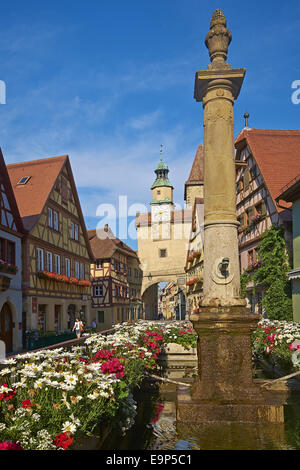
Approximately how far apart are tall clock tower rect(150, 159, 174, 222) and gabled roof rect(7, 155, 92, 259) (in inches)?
1270

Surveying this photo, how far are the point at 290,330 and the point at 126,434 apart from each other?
5152 millimetres

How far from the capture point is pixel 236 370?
6.51 m

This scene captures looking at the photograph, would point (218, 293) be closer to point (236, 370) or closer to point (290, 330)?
point (236, 370)

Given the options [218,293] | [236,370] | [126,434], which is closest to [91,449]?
[126,434]

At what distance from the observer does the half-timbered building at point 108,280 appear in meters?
36.6

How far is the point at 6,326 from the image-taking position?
698 inches

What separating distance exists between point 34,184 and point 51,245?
3.65m

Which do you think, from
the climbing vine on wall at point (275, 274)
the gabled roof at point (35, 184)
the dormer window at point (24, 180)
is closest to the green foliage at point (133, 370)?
the climbing vine on wall at point (275, 274)

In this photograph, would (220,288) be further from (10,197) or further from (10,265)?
(10,197)

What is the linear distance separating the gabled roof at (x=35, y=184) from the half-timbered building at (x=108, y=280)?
431 inches

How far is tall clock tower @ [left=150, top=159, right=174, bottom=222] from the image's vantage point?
2321 inches

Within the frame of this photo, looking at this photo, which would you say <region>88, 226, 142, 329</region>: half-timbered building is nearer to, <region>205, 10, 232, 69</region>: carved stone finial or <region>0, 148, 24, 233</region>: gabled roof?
<region>0, 148, 24, 233</region>: gabled roof

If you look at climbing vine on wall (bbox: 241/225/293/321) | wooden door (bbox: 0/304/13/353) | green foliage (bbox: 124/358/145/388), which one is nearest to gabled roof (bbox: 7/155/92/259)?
wooden door (bbox: 0/304/13/353)

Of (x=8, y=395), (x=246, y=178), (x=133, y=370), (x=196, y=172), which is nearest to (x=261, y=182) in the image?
(x=246, y=178)
